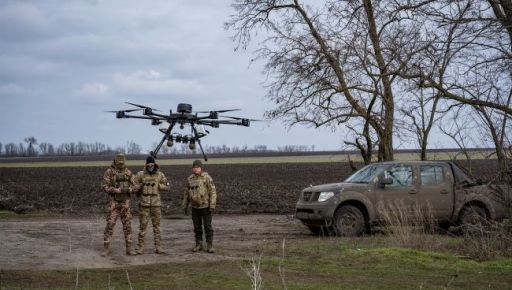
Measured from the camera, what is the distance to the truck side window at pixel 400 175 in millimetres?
16672

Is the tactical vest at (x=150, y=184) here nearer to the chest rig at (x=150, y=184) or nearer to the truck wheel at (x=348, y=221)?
the chest rig at (x=150, y=184)

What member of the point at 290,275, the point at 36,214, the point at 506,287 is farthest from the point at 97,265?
the point at 36,214

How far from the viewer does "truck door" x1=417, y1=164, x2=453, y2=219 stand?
54.4 feet

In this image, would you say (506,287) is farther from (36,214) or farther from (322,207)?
(36,214)

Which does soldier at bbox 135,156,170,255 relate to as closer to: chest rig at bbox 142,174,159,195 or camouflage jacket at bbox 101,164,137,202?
chest rig at bbox 142,174,159,195

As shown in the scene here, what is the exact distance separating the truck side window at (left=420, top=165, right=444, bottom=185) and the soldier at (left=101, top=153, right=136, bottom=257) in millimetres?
7387

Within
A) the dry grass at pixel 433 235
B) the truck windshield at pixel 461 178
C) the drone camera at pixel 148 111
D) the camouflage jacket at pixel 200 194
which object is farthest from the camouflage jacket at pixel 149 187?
the drone camera at pixel 148 111

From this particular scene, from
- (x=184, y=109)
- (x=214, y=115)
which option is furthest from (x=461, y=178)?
(x=214, y=115)

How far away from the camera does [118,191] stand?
12.8m

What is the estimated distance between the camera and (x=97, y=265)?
11812 mm

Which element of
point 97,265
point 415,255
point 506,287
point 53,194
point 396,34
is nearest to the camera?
point 506,287

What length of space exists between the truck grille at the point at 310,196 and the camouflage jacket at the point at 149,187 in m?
4.40

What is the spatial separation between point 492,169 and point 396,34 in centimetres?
488

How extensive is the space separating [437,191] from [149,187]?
727 cm
